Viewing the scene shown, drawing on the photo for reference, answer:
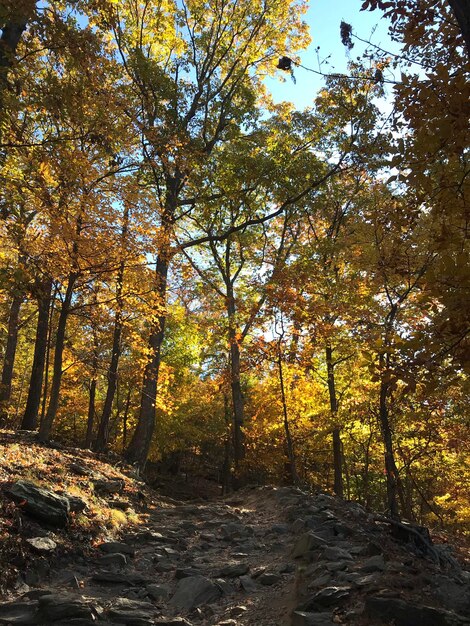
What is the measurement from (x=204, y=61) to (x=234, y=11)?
252cm

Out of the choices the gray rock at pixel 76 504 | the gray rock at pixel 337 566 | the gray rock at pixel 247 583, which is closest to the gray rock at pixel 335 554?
the gray rock at pixel 337 566

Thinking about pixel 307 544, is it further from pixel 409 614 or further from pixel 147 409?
pixel 147 409

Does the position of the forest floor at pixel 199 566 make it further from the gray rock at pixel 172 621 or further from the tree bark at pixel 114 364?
the tree bark at pixel 114 364

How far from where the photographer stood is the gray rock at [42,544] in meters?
4.73

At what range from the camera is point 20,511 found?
519cm

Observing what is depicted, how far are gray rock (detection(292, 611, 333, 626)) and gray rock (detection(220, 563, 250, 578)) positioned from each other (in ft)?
6.58

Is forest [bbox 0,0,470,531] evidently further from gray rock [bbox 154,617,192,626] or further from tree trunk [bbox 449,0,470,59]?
gray rock [bbox 154,617,192,626]

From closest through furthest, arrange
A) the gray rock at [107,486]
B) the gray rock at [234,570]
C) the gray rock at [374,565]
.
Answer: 1. the gray rock at [374,565]
2. the gray rock at [234,570]
3. the gray rock at [107,486]

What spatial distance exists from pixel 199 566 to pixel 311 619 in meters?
2.78

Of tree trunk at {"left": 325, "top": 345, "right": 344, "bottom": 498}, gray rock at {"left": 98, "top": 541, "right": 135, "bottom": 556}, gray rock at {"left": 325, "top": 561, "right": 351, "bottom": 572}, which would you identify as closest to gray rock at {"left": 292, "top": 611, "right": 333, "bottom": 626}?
gray rock at {"left": 325, "top": 561, "right": 351, "bottom": 572}

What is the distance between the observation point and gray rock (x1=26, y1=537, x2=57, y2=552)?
15.5 feet

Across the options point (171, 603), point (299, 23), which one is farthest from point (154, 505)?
point (299, 23)

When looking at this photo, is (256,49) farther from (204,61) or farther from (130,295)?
(130,295)

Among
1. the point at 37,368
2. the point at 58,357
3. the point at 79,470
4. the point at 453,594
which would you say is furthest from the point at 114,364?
the point at 453,594
